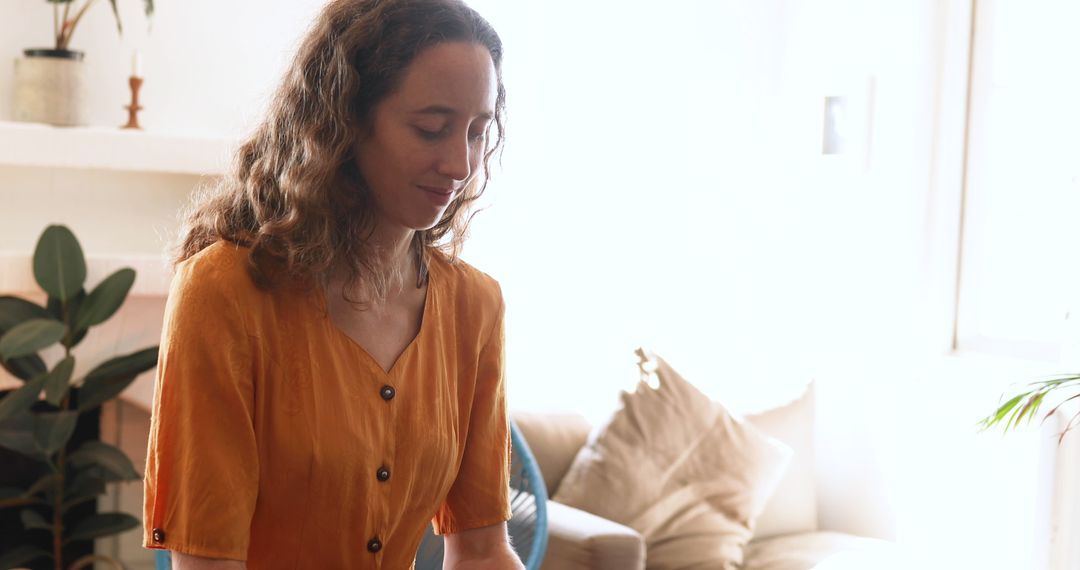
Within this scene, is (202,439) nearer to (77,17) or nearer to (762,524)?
(77,17)

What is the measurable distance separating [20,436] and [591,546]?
1.24 m

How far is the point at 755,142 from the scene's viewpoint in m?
3.61

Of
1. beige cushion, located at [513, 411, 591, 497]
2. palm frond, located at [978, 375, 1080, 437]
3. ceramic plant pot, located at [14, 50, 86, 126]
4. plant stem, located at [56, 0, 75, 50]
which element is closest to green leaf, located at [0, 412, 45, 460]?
ceramic plant pot, located at [14, 50, 86, 126]

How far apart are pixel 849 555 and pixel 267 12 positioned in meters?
1.98

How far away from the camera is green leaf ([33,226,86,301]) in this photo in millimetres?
2482

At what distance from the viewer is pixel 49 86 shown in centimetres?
262

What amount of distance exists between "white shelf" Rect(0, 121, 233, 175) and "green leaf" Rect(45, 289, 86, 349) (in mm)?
330

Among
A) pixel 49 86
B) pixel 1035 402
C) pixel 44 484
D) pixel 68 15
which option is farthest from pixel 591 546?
pixel 68 15

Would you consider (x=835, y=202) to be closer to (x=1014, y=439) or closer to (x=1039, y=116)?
(x=1039, y=116)

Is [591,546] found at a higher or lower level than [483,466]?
lower

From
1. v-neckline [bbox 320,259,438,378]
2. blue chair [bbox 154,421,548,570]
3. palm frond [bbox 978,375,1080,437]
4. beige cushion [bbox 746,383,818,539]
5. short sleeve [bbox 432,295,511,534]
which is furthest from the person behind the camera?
beige cushion [bbox 746,383,818,539]

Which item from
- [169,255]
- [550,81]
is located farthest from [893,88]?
[169,255]

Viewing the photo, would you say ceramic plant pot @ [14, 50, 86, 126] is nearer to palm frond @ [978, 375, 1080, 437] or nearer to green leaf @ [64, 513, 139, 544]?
green leaf @ [64, 513, 139, 544]

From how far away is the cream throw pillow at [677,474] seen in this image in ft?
A: 8.72
